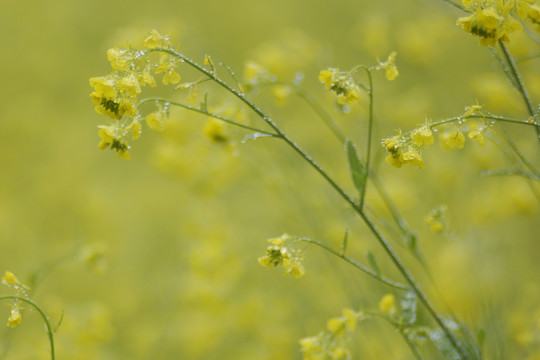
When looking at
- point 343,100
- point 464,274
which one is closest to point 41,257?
point 464,274

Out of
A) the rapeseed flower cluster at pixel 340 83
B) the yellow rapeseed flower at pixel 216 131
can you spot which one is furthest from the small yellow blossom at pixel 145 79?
the yellow rapeseed flower at pixel 216 131

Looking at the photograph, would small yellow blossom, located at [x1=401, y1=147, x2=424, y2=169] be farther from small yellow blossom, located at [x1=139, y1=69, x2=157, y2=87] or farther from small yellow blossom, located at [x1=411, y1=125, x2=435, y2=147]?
small yellow blossom, located at [x1=139, y1=69, x2=157, y2=87]

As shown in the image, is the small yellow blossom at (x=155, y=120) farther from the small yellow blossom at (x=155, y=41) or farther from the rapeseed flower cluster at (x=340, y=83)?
the rapeseed flower cluster at (x=340, y=83)

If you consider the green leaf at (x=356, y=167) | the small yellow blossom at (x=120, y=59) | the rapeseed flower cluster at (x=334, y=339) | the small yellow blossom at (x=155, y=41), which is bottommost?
the rapeseed flower cluster at (x=334, y=339)

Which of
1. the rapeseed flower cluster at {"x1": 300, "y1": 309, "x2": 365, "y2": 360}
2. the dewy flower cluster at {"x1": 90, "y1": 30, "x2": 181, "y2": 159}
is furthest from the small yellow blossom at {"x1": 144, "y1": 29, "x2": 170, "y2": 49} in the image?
the rapeseed flower cluster at {"x1": 300, "y1": 309, "x2": 365, "y2": 360}

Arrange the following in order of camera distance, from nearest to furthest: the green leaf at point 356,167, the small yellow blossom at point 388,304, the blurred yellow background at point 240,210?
the green leaf at point 356,167, the small yellow blossom at point 388,304, the blurred yellow background at point 240,210

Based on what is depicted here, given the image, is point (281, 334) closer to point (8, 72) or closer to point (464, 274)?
point (464, 274)
